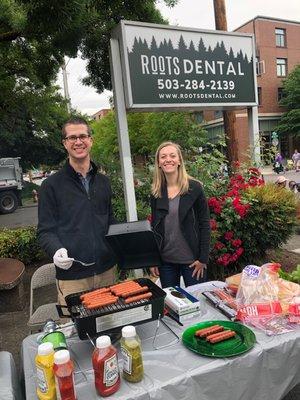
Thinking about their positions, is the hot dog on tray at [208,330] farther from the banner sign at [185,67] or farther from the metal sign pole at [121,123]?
the banner sign at [185,67]

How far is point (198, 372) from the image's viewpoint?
58.3 inches

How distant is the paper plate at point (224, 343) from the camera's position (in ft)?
5.16

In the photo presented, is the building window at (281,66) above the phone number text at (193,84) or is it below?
above

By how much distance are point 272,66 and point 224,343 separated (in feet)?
124

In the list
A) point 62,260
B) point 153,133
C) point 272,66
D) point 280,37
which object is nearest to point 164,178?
point 62,260

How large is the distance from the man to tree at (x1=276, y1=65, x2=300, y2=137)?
1288 inches

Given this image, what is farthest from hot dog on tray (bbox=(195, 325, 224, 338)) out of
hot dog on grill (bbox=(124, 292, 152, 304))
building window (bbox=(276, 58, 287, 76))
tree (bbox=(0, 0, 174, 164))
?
building window (bbox=(276, 58, 287, 76))

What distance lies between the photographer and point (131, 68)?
366 centimetres

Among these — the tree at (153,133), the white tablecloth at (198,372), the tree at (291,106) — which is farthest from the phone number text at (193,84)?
the tree at (291,106)

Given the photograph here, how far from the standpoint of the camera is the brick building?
3328 centimetres

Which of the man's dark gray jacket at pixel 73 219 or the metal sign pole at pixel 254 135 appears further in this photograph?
the metal sign pole at pixel 254 135

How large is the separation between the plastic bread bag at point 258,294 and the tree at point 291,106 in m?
32.7

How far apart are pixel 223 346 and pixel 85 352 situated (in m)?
0.67

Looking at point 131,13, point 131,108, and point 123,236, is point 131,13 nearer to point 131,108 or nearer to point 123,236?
point 131,108
